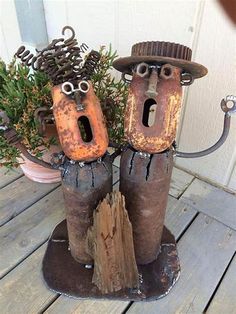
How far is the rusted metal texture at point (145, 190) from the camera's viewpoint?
2.09 feet

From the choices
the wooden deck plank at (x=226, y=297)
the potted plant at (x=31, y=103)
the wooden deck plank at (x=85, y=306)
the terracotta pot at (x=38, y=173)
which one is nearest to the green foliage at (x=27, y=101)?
the potted plant at (x=31, y=103)

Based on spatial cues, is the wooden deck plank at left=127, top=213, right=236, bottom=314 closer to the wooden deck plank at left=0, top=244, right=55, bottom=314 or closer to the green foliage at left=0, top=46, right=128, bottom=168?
the wooden deck plank at left=0, top=244, right=55, bottom=314

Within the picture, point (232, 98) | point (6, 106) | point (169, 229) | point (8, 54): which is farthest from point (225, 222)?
point (8, 54)

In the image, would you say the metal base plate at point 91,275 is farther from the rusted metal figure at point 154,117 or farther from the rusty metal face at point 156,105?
the rusty metal face at point 156,105

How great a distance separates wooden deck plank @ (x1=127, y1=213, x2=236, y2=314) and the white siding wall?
0.70 feet

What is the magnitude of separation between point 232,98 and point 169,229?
0.49 m

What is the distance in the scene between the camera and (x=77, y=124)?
581 mm

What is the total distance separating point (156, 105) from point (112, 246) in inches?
12.7

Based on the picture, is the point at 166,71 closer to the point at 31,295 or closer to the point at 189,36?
the point at 189,36

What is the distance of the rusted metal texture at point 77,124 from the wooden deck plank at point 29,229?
0.41 m

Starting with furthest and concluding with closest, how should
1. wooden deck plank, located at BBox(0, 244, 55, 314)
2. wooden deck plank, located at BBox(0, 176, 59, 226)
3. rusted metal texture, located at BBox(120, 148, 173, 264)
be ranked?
1. wooden deck plank, located at BBox(0, 176, 59, 226)
2. wooden deck plank, located at BBox(0, 244, 55, 314)
3. rusted metal texture, located at BBox(120, 148, 173, 264)

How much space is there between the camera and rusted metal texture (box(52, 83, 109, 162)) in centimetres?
57

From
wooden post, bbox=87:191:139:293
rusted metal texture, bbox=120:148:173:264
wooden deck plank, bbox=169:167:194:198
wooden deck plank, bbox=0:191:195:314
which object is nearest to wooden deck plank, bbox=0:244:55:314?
wooden deck plank, bbox=0:191:195:314

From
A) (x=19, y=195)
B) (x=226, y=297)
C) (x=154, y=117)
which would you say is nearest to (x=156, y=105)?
(x=154, y=117)
